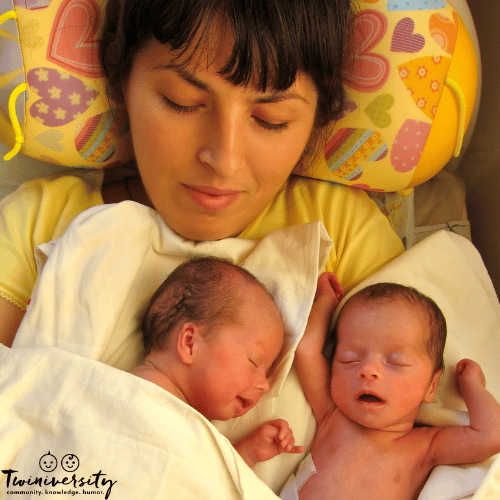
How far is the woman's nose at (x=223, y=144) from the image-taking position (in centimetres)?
101

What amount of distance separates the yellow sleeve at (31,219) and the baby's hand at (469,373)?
3.24 ft

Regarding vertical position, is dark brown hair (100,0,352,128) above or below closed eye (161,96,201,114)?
above

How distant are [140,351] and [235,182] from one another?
17.2 inches

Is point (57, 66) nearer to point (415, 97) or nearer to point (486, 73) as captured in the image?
point (415, 97)

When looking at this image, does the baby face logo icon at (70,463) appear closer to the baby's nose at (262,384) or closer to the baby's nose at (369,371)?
the baby's nose at (262,384)

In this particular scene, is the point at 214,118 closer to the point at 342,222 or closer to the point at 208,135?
the point at 208,135

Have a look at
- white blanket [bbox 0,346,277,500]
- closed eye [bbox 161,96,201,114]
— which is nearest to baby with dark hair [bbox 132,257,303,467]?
white blanket [bbox 0,346,277,500]

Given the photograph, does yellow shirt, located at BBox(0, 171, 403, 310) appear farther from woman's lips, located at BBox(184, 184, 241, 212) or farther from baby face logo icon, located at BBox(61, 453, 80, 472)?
baby face logo icon, located at BBox(61, 453, 80, 472)

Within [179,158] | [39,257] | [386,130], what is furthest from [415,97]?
[39,257]

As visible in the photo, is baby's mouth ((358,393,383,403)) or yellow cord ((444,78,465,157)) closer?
baby's mouth ((358,393,383,403))

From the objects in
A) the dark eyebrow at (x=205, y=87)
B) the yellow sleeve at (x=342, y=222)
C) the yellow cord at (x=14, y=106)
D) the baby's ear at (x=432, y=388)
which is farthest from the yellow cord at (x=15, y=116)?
the baby's ear at (x=432, y=388)

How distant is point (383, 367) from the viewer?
1100 millimetres

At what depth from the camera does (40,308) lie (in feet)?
3.55

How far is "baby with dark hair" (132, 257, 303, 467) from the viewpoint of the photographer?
1.05m
